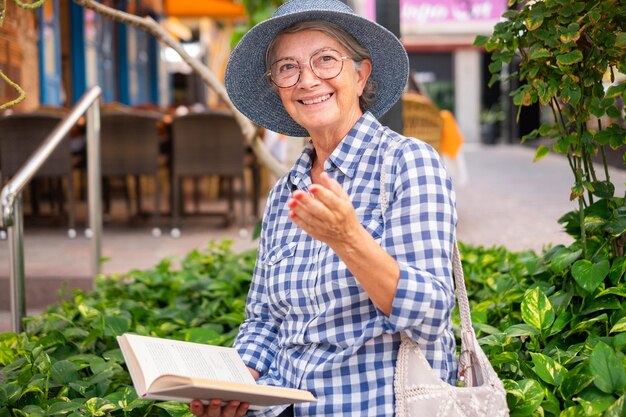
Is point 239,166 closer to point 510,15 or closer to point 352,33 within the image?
point 510,15

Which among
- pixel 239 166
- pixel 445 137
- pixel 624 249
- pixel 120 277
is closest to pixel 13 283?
pixel 120 277

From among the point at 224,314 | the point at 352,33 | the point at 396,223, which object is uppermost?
the point at 352,33

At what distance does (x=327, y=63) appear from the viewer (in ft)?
6.22

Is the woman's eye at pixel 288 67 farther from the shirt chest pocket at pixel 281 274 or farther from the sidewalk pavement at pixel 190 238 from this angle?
the sidewalk pavement at pixel 190 238

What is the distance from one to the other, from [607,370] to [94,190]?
3121mm

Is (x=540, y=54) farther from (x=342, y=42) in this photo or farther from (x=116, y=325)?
(x=116, y=325)

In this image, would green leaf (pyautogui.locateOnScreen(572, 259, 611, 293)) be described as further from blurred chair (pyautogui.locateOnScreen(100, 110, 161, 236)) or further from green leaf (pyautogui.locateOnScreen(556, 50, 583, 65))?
blurred chair (pyautogui.locateOnScreen(100, 110, 161, 236))

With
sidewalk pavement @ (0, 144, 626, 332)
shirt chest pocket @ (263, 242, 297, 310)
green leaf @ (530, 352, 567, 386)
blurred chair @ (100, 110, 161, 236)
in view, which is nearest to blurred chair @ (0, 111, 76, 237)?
blurred chair @ (100, 110, 161, 236)

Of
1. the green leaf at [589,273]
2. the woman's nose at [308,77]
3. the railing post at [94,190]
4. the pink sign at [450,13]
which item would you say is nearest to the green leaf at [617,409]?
the green leaf at [589,273]

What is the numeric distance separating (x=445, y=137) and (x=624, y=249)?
4.64 metres

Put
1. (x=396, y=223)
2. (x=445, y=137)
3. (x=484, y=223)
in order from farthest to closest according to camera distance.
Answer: (x=445, y=137) → (x=484, y=223) → (x=396, y=223)

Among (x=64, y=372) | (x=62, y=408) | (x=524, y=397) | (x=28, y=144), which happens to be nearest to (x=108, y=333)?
(x=64, y=372)

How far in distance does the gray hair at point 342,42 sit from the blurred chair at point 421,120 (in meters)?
3.99

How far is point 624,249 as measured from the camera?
258 centimetres
